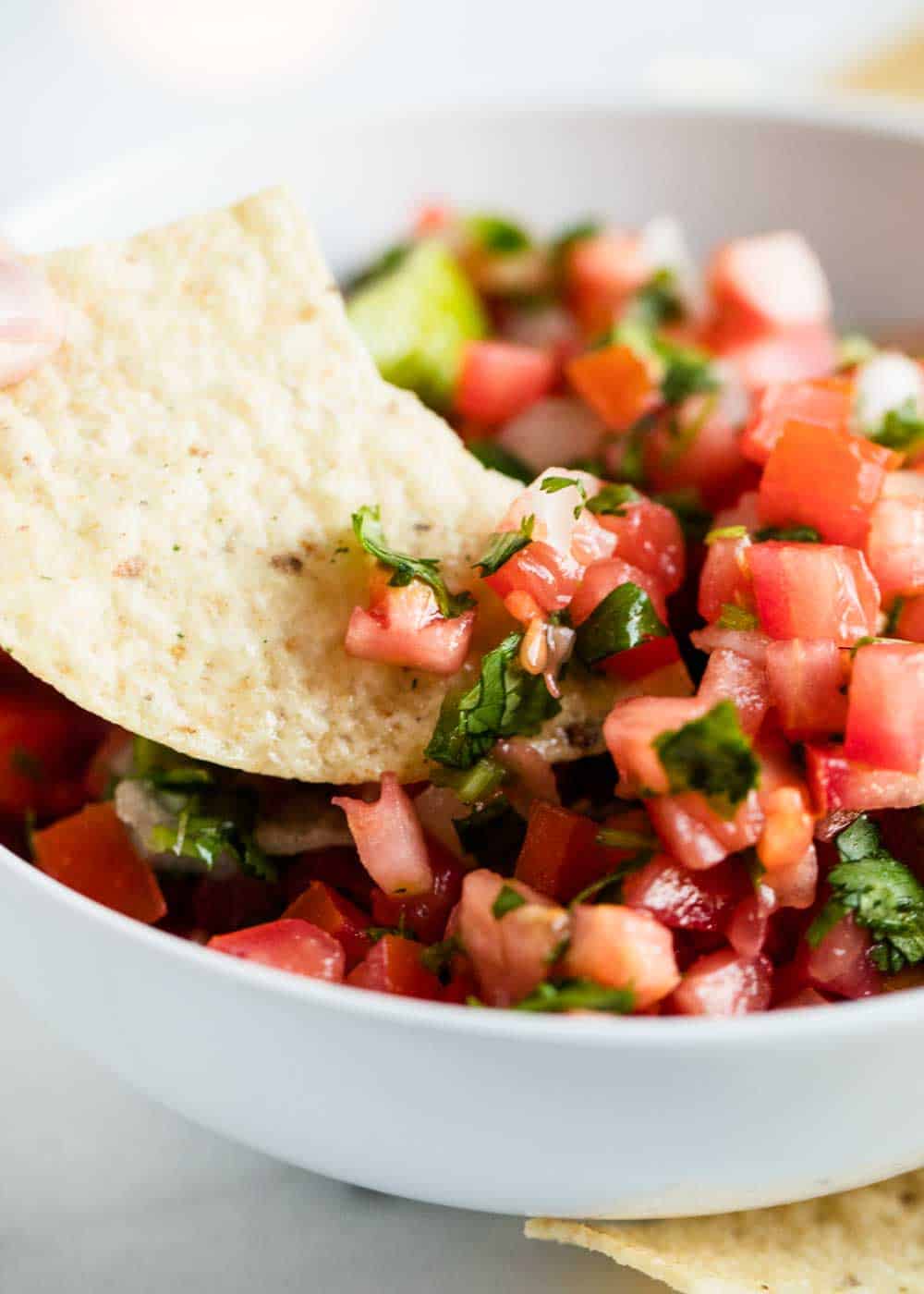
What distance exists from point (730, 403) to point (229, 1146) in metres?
1.86

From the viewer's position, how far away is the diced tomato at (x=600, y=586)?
2270mm

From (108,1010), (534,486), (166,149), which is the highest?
(166,149)

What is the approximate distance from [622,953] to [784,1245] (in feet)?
2.19

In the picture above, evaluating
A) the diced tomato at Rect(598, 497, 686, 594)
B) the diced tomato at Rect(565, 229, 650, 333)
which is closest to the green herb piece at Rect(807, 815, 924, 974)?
the diced tomato at Rect(598, 497, 686, 594)

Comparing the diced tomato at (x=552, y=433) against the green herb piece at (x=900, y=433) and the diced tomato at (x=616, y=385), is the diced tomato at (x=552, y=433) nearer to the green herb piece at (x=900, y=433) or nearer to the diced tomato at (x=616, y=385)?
the diced tomato at (x=616, y=385)

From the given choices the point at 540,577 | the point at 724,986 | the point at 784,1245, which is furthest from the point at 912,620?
the point at 784,1245

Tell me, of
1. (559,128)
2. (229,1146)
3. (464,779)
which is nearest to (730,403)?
(559,128)

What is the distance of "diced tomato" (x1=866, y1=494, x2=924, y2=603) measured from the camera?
2.26 meters

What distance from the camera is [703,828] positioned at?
1922 mm

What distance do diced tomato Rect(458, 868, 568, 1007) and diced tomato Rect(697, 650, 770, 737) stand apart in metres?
0.38

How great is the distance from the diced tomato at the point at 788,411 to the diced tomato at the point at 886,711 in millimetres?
645

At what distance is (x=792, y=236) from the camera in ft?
12.4

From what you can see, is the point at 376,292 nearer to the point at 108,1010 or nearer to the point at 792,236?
the point at 792,236

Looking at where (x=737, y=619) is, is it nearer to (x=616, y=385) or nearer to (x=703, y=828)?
(x=703, y=828)
